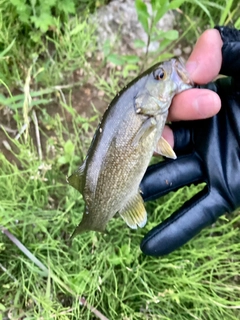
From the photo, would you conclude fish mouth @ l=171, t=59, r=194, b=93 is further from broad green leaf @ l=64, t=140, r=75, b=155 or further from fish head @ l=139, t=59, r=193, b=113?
broad green leaf @ l=64, t=140, r=75, b=155

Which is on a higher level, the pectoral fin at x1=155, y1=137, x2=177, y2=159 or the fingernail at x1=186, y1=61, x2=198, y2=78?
the fingernail at x1=186, y1=61, x2=198, y2=78

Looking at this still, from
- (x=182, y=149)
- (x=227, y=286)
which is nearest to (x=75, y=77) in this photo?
(x=182, y=149)

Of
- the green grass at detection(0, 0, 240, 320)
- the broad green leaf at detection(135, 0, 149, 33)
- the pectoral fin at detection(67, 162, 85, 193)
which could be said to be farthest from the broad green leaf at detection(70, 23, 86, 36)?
the pectoral fin at detection(67, 162, 85, 193)

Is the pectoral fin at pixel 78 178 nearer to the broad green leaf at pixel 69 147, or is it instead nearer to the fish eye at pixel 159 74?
the fish eye at pixel 159 74

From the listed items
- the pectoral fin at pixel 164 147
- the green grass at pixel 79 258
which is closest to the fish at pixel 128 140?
the pectoral fin at pixel 164 147

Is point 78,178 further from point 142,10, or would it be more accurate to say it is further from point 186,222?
point 142,10

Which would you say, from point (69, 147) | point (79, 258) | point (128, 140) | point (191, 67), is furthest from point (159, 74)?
point (79, 258)
